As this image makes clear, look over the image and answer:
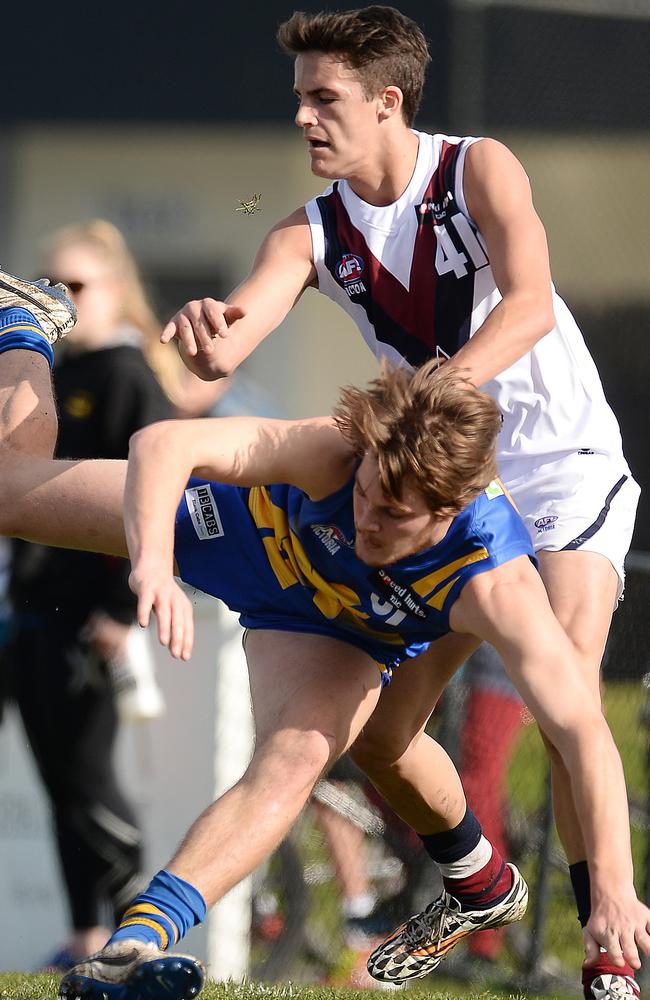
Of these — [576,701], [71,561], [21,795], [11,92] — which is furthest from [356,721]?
[11,92]

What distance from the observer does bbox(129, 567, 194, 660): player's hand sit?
8.91 ft

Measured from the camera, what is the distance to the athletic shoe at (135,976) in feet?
9.27

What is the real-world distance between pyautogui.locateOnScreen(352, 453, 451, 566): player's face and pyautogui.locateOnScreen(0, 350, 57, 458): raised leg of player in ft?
2.80

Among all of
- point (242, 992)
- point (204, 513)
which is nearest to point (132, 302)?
point (204, 513)

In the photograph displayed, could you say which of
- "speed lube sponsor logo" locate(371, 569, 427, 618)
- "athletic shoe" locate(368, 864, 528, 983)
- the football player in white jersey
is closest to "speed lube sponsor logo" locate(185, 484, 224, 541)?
the football player in white jersey

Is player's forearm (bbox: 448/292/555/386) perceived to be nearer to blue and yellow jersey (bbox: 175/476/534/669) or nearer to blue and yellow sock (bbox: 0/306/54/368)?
blue and yellow jersey (bbox: 175/476/534/669)

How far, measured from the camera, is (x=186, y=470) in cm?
298

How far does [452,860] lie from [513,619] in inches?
45.5

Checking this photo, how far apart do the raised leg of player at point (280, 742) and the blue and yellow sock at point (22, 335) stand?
35.8 inches

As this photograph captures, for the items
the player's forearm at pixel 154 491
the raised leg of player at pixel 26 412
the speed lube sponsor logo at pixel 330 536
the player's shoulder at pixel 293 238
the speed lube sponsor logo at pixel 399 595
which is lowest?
the speed lube sponsor logo at pixel 399 595

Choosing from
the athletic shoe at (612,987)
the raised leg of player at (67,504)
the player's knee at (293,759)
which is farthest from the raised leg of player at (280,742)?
the athletic shoe at (612,987)

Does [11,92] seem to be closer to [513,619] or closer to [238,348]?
[238,348]

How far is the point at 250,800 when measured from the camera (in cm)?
316

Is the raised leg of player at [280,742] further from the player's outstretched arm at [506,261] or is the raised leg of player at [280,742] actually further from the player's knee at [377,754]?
the player's outstretched arm at [506,261]
